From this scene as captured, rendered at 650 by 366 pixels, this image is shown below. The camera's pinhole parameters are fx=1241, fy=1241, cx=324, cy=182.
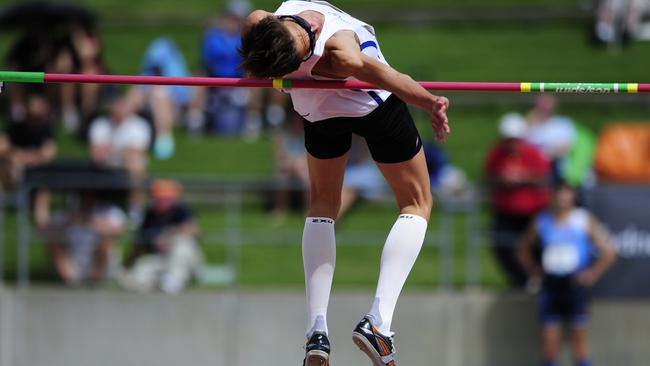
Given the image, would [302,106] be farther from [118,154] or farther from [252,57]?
[118,154]

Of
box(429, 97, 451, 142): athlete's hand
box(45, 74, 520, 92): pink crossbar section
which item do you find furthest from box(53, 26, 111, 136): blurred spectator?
box(429, 97, 451, 142): athlete's hand

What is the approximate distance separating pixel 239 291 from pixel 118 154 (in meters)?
2.06

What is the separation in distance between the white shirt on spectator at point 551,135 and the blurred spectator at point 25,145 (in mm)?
5089

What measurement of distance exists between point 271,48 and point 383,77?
23.0 inches

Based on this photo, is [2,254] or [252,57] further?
[2,254]

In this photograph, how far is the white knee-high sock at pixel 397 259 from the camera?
6750mm

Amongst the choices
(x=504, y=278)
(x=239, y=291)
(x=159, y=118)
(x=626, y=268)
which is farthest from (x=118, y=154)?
(x=626, y=268)

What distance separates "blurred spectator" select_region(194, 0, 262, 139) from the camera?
14.5 metres

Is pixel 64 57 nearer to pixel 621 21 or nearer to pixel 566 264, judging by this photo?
pixel 566 264

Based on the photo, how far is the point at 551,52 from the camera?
16.2 metres

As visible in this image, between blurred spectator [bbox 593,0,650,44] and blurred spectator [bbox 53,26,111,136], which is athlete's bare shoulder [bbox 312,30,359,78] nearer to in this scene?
blurred spectator [bbox 53,26,111,136]

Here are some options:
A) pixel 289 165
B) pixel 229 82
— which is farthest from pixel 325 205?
pixel 289 165

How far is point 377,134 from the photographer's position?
266 inches

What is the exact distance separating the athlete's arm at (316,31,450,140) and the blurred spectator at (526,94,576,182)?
6672 millimetres
